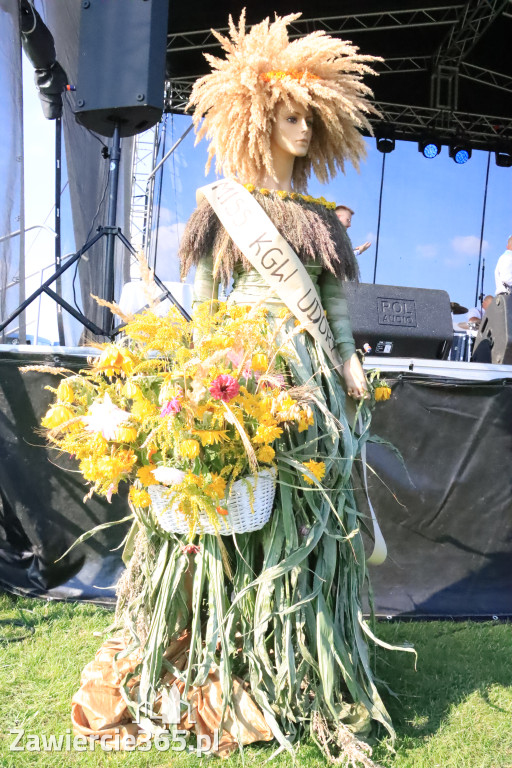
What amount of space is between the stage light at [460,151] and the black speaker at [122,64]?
24.9 ft

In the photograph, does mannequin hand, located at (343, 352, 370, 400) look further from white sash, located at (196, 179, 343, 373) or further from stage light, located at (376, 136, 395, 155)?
stage light, located at (376, 136, 395, 155)

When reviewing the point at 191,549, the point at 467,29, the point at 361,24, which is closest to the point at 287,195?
the point at 191,549

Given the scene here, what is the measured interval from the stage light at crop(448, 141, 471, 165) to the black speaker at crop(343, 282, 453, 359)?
592 cm

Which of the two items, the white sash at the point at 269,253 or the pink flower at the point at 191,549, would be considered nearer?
the pink flower at the point at 191,549

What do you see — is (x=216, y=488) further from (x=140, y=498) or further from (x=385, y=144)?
(x=385, y=144)

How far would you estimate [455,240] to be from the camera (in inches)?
455

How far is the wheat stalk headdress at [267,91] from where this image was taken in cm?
202

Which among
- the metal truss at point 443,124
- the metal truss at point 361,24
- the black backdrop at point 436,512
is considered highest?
the metal truss at point 361,24

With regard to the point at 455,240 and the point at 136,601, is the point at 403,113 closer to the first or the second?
the point at 455,240

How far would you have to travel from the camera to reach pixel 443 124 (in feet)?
32.5

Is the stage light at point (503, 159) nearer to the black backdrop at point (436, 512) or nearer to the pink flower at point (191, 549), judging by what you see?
the black backdrop at point (436, 512)

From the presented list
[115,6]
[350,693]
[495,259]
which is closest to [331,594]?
[350,693]

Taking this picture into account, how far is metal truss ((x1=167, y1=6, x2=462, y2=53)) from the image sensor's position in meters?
7.59

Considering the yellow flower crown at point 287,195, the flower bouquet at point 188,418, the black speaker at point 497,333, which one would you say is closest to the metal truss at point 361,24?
the black speaker at point 497,333
